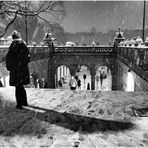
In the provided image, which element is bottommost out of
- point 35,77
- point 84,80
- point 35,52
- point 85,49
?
point 84,80

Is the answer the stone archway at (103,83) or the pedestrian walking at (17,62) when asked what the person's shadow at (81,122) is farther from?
the stone archway at (103,83)

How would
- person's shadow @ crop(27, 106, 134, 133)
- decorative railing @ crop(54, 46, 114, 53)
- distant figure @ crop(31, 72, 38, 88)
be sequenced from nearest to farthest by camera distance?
person's shadow @ crop(27, 106, 134, 133)
distant figure @ crop(31, 72, 38, 88)
decorative railing @ crop(54, 46, 114, 53)

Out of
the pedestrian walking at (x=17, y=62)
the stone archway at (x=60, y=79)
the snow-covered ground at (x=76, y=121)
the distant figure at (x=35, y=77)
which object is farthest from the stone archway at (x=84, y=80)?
the pedestrian walking at (x=17, y=62)

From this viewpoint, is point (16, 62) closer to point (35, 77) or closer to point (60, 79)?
point (35, 77)

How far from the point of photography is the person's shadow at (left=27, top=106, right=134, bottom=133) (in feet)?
11.0

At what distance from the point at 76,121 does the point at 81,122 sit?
119 mm

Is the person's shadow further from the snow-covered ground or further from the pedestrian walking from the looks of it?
the pedestrian walking

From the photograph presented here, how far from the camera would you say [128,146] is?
273 centimetres

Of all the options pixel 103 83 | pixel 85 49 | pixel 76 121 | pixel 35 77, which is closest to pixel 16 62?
pixel 76 121

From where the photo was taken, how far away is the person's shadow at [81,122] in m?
3.35

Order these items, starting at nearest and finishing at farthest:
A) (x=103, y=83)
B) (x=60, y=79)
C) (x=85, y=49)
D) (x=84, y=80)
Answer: (x=85, y=49) → (x=84, y=80) → (x=60, y=79) → (x=103, y=83)

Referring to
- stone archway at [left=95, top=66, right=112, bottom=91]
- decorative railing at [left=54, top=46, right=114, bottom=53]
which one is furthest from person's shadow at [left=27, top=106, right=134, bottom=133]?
stone archway at [left=95, top=66, right=112, bottom=91]

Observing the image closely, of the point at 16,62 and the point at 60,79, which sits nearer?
the point at 16,62

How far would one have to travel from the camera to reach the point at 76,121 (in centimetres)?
368
